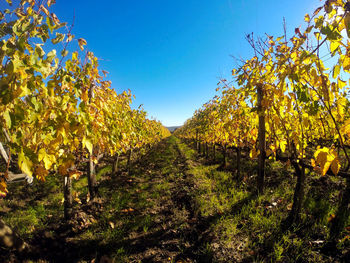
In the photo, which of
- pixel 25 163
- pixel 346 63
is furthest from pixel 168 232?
pixel 346 63

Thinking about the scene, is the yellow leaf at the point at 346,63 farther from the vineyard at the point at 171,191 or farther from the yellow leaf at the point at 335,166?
the yellow leaf at the point at 335,166

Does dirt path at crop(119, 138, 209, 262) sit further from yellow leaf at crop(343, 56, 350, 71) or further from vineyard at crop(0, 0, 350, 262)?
yellow leaf at crop(343, 56, 350, 71)

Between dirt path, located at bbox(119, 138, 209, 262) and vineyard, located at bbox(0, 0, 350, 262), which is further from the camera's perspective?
dirt path, located at bbox(119, 138, 209, 262)

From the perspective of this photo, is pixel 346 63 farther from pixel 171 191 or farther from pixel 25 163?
pixel 171 191

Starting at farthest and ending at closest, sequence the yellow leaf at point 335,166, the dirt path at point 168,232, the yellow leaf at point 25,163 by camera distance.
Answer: the dirt path at point 168,232 → the yellow leaf at point 335,166 → the yellow leaf at point 25,163

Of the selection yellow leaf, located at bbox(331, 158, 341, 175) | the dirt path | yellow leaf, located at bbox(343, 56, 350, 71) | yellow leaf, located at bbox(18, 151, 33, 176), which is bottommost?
the dirt path

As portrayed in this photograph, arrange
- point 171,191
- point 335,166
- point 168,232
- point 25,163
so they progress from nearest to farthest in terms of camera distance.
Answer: point 25,163
point 335,166
point 168,232
point 171,191

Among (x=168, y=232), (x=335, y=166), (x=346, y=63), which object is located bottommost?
(x=168, y=232)

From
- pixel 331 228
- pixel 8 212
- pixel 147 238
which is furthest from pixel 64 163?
pixel 8 212

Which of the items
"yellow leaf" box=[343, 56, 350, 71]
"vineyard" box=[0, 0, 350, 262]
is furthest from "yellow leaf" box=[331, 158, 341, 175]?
"yellow leaf" box=[343, 56, 350, 71]

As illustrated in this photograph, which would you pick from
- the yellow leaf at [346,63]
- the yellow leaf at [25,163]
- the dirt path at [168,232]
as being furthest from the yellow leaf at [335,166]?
the dirt path at [168,232]

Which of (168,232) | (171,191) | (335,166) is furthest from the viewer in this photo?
(171,191)

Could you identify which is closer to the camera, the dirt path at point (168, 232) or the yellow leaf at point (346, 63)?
the yellow leaf at point (346, 63)

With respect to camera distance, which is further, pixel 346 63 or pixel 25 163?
pixel 346 63
